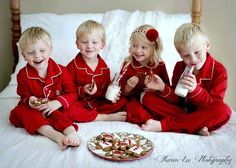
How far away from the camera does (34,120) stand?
1.52 meters

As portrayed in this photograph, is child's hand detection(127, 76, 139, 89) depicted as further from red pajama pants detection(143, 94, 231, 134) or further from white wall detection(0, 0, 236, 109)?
white wall detection(0, 0, 236, 109)

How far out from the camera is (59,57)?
6.98 ft

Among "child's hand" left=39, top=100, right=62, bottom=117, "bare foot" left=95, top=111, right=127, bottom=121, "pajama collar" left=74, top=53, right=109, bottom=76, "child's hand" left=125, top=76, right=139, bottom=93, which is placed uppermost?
"pajama collar" left=74, top=53, right=109, bottom=76

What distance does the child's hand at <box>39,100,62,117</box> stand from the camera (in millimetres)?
1588

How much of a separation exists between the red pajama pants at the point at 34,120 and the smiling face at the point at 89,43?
0.35 metres

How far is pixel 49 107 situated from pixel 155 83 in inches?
20.7

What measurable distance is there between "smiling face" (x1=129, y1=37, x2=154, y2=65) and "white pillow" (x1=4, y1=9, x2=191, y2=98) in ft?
1.14

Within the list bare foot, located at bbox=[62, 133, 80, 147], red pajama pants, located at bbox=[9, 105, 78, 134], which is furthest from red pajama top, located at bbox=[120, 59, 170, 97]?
bare foot, located at bbox=[62, 133, 80, 147]

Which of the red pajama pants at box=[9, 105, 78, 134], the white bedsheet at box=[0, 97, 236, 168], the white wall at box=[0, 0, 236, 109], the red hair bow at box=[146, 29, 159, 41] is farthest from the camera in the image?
the white wall at box=[0, 0, 236, 109]

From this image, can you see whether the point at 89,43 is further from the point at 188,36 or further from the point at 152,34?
the point at 188,36

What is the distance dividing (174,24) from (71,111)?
100 cm

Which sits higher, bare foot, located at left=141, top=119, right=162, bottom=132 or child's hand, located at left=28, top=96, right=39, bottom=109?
child's hand, located at left=28, top=96, right=39, bottom=109

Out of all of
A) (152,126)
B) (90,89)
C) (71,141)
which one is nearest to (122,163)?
(71,141)

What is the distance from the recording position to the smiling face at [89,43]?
1738 millimetres
